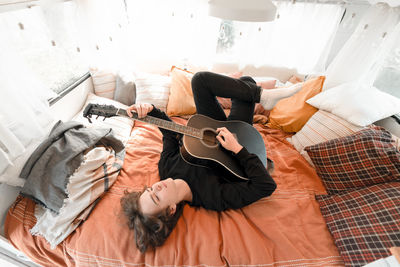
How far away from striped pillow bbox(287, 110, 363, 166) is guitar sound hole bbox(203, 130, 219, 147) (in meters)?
0.70

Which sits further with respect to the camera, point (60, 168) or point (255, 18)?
point (60, 168)

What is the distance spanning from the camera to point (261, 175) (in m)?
0.92

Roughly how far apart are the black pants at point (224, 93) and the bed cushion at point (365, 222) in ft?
2.41

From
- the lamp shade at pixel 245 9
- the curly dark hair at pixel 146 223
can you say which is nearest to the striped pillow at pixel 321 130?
the lamp shade at pixel 245 9

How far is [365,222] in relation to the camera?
816mm

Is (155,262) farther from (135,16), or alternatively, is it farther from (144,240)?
(135,16)

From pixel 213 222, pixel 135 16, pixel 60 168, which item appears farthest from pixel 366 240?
pixel 135 16

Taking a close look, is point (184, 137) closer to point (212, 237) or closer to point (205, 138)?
point (205, 138)

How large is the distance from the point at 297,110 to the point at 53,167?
169cm

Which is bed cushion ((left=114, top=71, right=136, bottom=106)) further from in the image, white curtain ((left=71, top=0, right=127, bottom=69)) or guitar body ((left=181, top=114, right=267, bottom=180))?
guitar body ((left=181, top=114, right=267, bottom=180))

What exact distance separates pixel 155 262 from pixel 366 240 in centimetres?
94

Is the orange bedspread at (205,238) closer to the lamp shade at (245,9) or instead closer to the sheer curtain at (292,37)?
A: the lamp shade at (245,9)

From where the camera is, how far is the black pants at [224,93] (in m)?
1.16

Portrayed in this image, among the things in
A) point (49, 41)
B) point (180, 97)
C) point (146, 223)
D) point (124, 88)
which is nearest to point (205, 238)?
point (146, 223)
